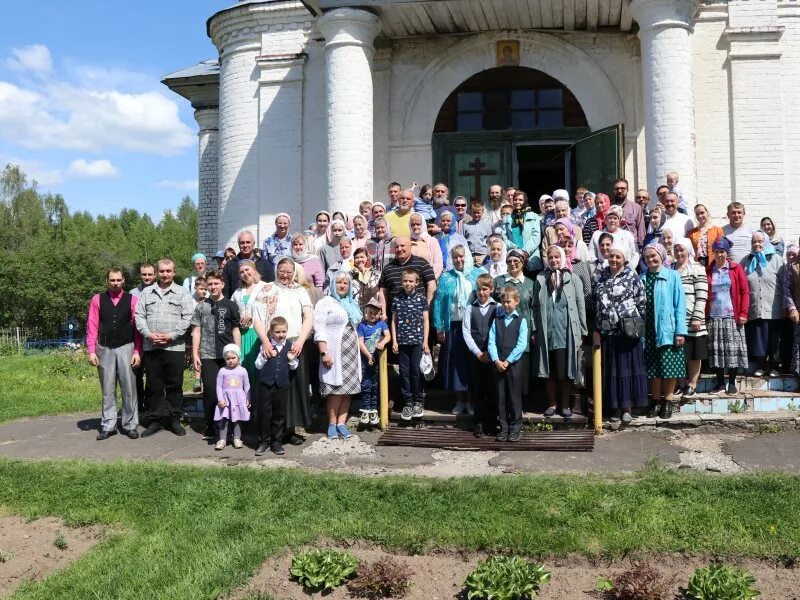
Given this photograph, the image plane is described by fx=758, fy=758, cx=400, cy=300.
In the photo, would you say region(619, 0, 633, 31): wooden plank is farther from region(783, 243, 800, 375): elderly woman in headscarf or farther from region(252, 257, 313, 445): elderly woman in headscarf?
region(252, 257, 313, 445): elderly woman in headscarf

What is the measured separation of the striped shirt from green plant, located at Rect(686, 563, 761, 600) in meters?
3.66

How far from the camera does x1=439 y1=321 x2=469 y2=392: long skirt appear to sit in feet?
24.5

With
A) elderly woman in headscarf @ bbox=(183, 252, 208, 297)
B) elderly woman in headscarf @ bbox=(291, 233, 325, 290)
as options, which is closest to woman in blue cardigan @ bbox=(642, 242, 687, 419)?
elderly woman in headscarf @ bbox=(291, 233, 325, 290)

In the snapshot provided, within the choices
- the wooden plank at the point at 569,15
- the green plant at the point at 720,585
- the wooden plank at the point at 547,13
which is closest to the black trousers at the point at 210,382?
the green plant at the point at 720,585

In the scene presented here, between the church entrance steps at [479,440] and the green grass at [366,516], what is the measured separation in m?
0.98

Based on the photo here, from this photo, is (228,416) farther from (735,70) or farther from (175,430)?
(735,70)

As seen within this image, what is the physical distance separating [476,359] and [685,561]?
10.3ft

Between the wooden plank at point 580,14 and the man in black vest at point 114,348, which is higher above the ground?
the wooden plank at point 580,14

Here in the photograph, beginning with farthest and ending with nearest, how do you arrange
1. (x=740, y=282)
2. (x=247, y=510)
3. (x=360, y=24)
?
(x=360, y=24) → (x=740, y=282) → (x=247, y=510)

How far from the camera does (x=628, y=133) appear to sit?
12.3 metres

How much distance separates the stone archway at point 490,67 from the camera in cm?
1245

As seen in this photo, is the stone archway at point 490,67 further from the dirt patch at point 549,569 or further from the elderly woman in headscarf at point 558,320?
the dirt patch at point 549,569

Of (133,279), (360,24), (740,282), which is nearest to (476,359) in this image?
(740,282)

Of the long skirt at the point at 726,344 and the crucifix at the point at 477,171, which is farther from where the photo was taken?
the crucifix at the point at 477,171
